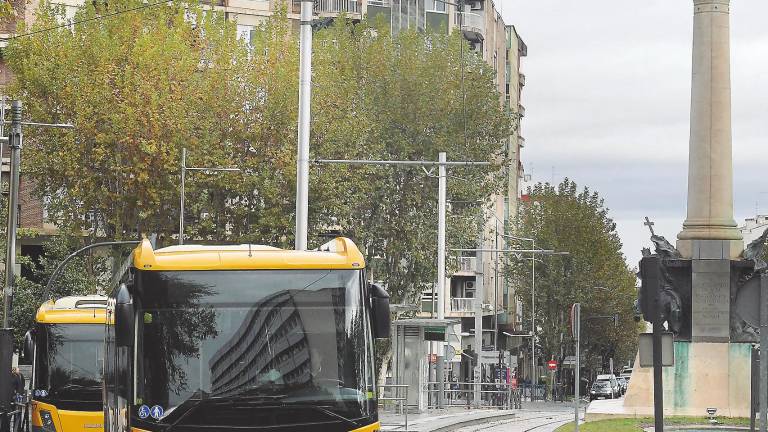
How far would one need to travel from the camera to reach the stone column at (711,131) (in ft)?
122

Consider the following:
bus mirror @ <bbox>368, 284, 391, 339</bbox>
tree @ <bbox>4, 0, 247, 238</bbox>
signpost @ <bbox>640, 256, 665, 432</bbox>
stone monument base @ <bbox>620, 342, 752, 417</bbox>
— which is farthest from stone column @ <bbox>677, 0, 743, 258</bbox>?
bus mirror @ <bbox>368, 284, 391, 339</bbox>

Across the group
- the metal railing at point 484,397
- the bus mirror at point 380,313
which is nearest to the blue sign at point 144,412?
the bus mirror at point 380,313

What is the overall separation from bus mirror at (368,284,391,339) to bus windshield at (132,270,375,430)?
0.11m

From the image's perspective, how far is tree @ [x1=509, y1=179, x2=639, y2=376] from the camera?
9406cm

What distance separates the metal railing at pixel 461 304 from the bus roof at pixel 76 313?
70.4m

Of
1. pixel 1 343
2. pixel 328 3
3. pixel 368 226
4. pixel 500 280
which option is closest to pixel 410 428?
pixel 1 343

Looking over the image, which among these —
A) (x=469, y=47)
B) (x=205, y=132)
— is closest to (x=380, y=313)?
(x=205, y=132)

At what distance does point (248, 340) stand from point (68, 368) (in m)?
11.7

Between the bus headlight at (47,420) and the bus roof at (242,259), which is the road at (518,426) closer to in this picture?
the bus headlight at (47,420)

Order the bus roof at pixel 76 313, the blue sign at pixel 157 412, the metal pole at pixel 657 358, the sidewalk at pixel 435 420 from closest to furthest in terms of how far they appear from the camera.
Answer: the blue sign at pixel 157 412 < the metal pole at pixel 657 358 < the bus roof at pixel 76 313 < the sidewalk at pixel 435 420

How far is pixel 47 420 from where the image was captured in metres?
26.3

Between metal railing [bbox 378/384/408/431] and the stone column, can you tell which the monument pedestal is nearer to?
the stone column

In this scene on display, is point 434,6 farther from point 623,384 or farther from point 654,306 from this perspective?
point 654,306

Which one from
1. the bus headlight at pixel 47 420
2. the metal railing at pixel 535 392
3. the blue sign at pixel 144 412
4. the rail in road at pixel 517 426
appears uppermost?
the blue sign at pixel 144 412
